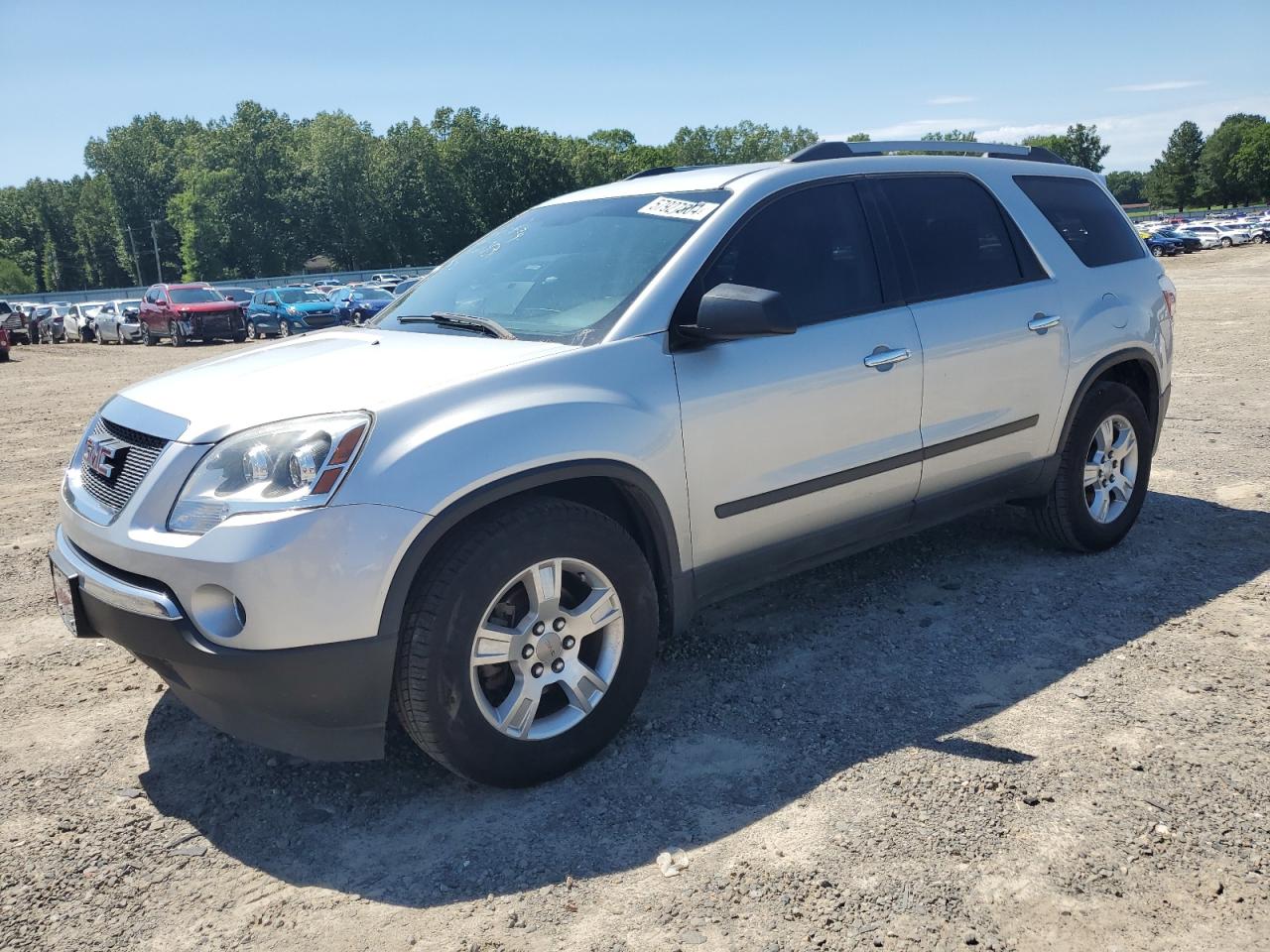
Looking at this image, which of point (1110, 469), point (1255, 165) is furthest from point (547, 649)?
point (1255, 165)

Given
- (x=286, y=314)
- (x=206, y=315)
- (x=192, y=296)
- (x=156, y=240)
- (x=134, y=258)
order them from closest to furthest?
1. (x=206, y=315)
2. (x=286, y=314)
3. (x=192, y=296)
4. (x=156, y=240)
5. (x=134, y=258)

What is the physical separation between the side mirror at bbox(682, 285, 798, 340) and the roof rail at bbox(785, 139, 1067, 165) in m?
1.06

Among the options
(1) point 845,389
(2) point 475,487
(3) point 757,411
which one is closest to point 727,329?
(3) point 757,411

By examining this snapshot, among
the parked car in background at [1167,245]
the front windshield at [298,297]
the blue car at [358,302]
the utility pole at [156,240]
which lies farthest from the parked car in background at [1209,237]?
the utility pole at [156,240]

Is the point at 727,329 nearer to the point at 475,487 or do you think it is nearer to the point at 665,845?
the point at 475,487

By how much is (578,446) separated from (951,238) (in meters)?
2.19

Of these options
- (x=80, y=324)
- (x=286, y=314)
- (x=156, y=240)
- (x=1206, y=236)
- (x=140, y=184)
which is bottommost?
(x=286, y=314)

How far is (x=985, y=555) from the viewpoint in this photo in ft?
16.7

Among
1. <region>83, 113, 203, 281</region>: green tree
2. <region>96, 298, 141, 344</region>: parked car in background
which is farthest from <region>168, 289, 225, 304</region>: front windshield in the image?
<region>83, 113, 203, 281</region>: green tree

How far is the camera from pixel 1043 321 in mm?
4469

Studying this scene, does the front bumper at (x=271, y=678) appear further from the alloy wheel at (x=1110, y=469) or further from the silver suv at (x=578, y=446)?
the alloy wheel at (x=1110, y=469)

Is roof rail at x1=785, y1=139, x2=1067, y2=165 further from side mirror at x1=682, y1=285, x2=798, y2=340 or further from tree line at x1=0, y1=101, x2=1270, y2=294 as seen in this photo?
tree line at x1=0, y1=101, x2=1270, y2=294

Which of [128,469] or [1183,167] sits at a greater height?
[1183,167]

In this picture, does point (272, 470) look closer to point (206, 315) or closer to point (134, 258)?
point (206, 315)
